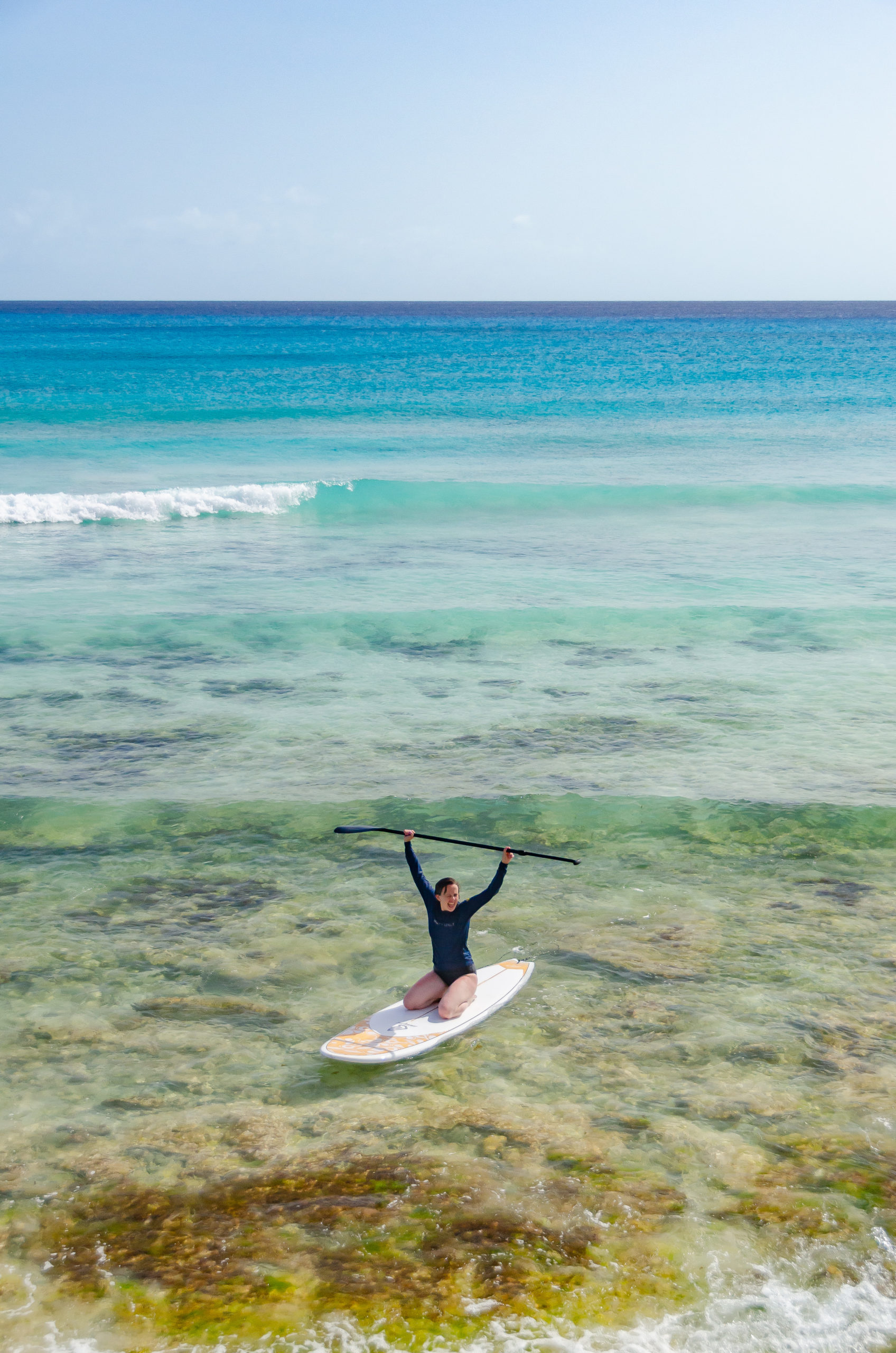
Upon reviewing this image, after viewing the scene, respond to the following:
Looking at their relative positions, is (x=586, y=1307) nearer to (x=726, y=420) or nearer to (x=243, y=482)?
(x=243, y=482)

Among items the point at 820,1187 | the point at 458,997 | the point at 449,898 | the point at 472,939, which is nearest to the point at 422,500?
the point at 472,939

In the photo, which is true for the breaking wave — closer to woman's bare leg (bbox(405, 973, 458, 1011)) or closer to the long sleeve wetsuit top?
the long sleeve wetsuit top

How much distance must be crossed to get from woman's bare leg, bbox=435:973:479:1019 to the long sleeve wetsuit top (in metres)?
0.08

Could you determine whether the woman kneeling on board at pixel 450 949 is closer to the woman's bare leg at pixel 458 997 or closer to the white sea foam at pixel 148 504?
the woman's bare leg at pixel 458 997

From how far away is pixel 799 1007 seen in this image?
8.58 m

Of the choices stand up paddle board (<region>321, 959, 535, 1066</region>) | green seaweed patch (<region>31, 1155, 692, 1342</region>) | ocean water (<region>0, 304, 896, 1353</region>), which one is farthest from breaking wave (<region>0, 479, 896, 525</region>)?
green seaweed patch (<region>31, 1155, 692, 1342</region>)

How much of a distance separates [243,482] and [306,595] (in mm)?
12543

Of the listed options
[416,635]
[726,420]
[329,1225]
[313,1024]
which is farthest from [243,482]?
[329,1225]

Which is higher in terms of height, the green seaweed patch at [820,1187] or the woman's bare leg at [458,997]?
the woman's bare leg at [458,997]

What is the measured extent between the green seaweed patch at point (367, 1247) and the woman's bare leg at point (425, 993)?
159 centimetres

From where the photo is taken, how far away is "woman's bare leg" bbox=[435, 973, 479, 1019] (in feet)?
27.2

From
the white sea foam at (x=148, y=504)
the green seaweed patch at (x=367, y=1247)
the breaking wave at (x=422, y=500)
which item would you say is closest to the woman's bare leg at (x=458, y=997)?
the green seaweed patch at (x=367, y=1247)

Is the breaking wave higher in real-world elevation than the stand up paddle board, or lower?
higher

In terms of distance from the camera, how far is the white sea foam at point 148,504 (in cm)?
2836
